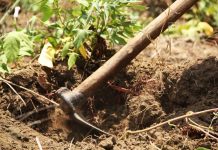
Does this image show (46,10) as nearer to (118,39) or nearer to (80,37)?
(80,37)

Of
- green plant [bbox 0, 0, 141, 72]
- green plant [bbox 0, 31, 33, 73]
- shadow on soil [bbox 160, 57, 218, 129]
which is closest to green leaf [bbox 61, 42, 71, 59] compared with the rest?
green plant [bbox 0, 0, 141, 72]

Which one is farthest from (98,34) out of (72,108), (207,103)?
(207,103)

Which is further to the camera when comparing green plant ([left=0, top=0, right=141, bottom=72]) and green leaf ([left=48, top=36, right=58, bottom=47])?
green leaf ([left=48, top=36, right=58, bottom=47])

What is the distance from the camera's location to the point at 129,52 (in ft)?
8.52

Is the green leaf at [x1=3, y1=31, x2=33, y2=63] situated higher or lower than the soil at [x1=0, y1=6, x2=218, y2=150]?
higher

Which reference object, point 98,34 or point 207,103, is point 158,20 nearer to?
point 98,34

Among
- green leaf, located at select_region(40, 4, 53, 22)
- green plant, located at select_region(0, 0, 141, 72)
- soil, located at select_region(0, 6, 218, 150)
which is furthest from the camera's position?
green leaf, located at select_region(40, 4, 53, 22)

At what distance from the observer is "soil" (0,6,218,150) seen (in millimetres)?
2352

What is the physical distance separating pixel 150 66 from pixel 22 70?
0.84m

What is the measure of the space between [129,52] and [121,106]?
388 mm

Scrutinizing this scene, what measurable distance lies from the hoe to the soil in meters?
0.14

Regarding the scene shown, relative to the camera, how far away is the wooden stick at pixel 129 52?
8.36 ft

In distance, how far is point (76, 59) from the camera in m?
2.86

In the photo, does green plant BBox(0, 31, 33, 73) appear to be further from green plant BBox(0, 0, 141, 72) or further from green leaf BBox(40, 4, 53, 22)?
green leaf BBox(40, 4, 53, 22)
